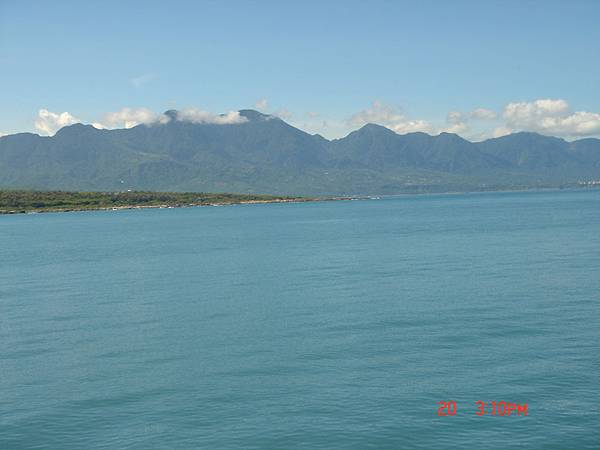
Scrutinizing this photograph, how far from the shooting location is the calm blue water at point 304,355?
34844 mm

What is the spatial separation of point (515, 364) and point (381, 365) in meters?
9.31

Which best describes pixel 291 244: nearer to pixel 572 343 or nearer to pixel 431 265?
pixel 431 265

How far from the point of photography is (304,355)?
47562 millimetres

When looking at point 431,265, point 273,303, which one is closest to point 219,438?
point 273,303
